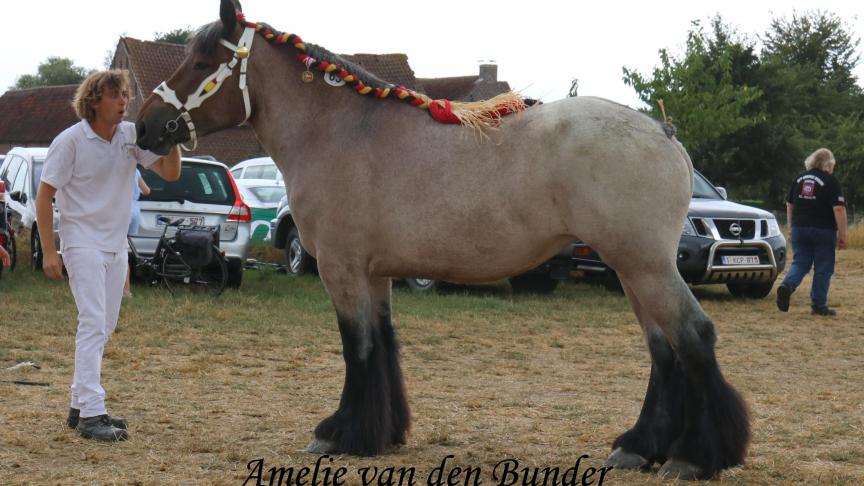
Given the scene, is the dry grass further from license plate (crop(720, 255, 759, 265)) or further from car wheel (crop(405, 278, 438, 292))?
car wheel (crop(405, 278, 438, 292))

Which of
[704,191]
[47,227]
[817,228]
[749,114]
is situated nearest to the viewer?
[47,227]

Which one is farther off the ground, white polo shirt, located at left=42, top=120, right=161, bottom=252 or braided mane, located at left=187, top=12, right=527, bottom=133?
braided mane, located at left=187, top=12, right=527, bottom=133

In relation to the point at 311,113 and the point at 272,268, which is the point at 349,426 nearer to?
the point at 311,113

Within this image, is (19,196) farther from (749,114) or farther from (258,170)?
(749,114)

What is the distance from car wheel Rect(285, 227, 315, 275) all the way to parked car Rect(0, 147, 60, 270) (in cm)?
346

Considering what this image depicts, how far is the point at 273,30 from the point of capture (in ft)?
17.8

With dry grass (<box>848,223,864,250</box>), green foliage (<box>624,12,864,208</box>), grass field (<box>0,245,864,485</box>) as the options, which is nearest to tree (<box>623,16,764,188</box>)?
green foliage (<box>624,12,864,208</box>)

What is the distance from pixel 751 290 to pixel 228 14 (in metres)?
10.6

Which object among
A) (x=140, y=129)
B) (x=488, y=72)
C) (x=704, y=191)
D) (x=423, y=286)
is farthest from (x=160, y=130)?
(x=488, y=72)

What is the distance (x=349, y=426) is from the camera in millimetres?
5145

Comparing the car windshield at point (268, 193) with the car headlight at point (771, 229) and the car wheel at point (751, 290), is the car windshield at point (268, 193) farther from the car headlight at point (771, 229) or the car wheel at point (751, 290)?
the car headlight at point (771, 229)

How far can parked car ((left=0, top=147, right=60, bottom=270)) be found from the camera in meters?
14.3

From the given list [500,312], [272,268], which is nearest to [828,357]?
[500,312]

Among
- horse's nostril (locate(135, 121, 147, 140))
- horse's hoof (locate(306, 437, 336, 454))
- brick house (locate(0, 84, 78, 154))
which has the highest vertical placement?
brick house (locate(0, 84, 78, 154))
